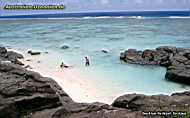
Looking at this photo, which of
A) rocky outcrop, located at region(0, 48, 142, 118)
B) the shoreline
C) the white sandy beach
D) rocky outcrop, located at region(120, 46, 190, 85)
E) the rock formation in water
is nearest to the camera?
rocky outcrop, located at region(0, 48, 142, 118)

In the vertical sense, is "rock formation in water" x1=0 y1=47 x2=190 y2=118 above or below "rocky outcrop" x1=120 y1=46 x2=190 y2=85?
above

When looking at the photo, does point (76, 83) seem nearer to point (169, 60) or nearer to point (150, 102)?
point (169, 60)

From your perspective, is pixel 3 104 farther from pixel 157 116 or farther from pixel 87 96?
pixel 87 96

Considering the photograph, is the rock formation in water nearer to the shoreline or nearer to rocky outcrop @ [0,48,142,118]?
rocky outcrop @ [0,48,142,118]

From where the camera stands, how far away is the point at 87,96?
22.4m

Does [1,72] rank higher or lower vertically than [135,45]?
higher

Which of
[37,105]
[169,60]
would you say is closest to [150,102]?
[37,105]

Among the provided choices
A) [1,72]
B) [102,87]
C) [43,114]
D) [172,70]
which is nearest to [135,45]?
[172,70]

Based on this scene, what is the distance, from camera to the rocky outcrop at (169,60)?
27.2 meters

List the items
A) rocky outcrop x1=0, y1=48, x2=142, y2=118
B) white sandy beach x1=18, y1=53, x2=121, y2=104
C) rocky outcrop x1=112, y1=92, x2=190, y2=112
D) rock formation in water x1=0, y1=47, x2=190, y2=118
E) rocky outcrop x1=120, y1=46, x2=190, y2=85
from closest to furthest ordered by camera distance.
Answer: rocky outcrop x1=0, y1=48, x2=142, y2=118
rock formation in water x1=0, y1=47, x2=190, y2=118
rocky outcrop x1=112, y1=92, x2=190, y2=112
white sandy beach x1=18, y1=53, x2=121, y2=104
rocky outcrop x1=120, y1=46, x2=190, y2=85

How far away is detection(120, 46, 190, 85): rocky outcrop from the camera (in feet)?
89.2

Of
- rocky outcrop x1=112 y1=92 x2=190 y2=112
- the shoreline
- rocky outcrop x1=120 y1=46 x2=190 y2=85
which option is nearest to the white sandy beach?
the shoreline

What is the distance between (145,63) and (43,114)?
23644 mm

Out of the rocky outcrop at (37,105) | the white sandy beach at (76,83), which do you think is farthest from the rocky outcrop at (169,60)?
the rocky outcrop at (37,105)
